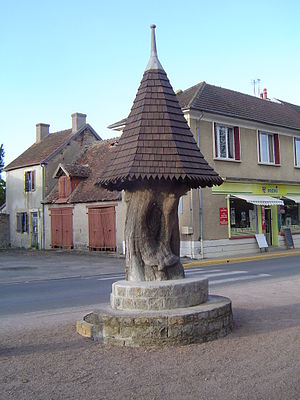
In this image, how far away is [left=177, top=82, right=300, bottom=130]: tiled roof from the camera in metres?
21.0

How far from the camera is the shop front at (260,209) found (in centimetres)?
2161

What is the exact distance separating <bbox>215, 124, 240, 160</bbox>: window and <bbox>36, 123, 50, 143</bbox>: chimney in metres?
17.9

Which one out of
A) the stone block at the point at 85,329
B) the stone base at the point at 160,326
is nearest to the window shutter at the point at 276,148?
the stone base at the point at 160,326

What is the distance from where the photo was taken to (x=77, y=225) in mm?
26406

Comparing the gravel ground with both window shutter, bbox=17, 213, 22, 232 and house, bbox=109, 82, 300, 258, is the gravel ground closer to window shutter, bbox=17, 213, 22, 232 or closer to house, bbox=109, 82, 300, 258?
house, bbox=109, 82, 300, 258

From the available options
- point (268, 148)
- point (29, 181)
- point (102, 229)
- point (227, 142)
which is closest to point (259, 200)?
point (227, 142)

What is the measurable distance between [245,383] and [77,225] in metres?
22.5

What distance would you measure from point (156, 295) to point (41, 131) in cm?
3121

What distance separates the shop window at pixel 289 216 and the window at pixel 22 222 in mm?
17082

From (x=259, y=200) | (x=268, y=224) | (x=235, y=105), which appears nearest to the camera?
(x=259, y=200)

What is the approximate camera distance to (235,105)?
23.1 meters

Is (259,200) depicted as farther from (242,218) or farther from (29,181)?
(29,181)

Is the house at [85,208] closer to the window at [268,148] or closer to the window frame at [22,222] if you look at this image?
the window frame at [22,222]

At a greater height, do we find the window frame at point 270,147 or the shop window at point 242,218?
the window frame at point 270,147
